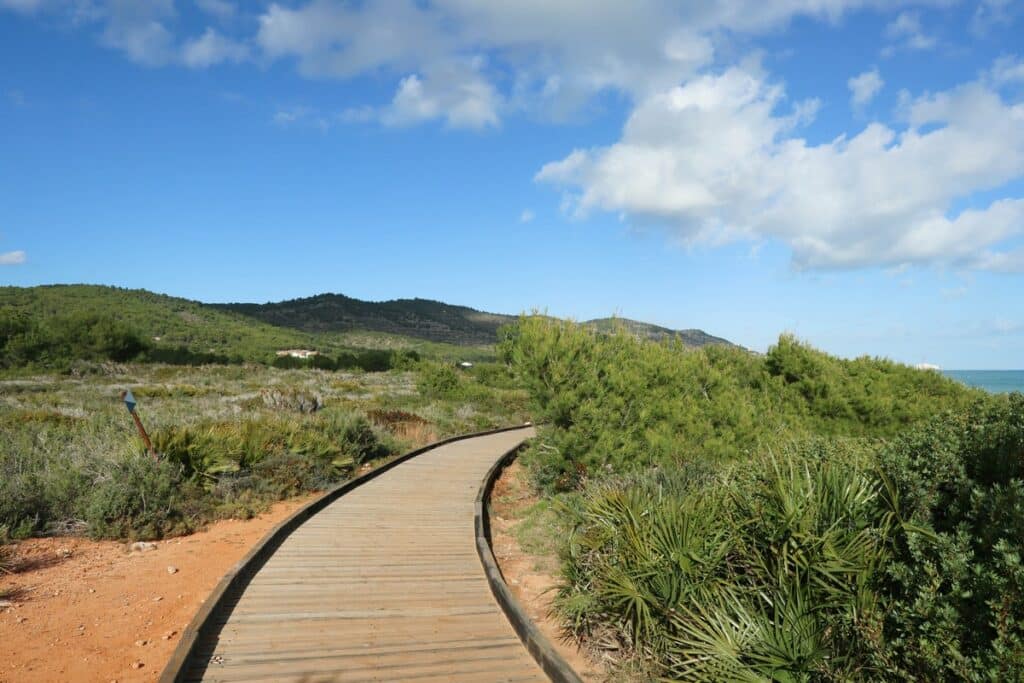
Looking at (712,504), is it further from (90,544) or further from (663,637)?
(90,544)

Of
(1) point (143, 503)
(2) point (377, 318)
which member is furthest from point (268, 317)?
(1) point (143, 503)

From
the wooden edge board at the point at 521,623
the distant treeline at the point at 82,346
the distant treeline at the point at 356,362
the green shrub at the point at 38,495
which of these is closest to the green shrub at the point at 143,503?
the green shrub at the point at 38,495

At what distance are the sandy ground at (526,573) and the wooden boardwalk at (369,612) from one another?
19.4 inches

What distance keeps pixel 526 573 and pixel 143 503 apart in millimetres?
5669

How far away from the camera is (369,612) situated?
558 cm

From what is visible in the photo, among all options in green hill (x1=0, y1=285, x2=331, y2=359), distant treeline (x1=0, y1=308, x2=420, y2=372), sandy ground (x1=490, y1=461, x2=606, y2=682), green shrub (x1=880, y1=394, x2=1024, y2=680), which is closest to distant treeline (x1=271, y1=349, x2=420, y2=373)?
distant treeline (x1=0, y1=308, x2=420, y2=372)

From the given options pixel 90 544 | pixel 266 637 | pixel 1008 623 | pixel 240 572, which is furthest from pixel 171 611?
pixel 1008 623

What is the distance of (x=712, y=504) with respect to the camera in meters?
5.39

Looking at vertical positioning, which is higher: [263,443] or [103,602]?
[263,443]

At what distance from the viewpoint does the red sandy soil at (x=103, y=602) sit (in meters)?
4.71

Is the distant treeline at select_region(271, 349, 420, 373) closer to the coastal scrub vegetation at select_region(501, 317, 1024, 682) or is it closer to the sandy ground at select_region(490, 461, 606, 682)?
the sandy ground at select_region(490, 461, 606, 682)

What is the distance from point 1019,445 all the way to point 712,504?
8.41 feet

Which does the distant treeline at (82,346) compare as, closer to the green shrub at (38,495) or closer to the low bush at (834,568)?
the green shrub at (38,495)

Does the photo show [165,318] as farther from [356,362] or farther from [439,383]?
[439,383]
